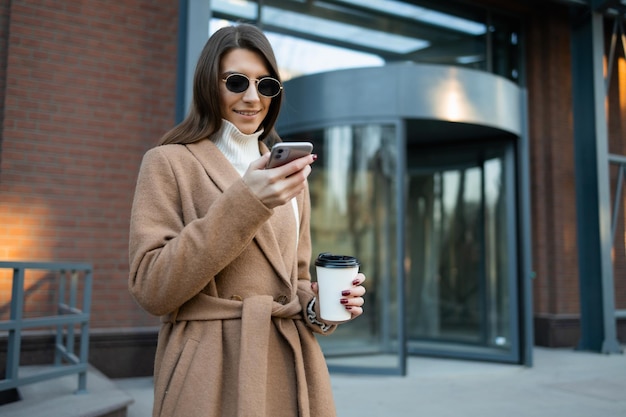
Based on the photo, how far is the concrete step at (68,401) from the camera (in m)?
3.45

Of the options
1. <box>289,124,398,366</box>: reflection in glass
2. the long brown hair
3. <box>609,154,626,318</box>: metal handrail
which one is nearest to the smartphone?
the long brown hair

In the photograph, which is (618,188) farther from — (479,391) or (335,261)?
(335,261)

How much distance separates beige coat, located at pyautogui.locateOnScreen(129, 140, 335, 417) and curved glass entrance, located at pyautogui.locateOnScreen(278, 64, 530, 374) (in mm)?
4633

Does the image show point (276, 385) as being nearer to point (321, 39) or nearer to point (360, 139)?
point (360, 139)

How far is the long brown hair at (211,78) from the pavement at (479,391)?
3.34 meters

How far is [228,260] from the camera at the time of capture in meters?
1.16

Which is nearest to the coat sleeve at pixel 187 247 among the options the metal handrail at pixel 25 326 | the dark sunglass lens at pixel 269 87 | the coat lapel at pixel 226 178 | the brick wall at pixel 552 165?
the coat lapel at pixel 226 178

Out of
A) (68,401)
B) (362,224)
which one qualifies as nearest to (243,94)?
(68,401)

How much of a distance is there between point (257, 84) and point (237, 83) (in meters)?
0.05

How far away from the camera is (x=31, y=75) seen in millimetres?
5477

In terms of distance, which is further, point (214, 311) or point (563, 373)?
point (563, 373)

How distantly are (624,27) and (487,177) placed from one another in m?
4.31

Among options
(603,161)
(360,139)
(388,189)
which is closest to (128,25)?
(360,139)

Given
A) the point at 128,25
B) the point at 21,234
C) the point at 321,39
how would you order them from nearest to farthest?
the point at 21,234 → the point at 128,25 → the point at 321,39
